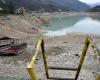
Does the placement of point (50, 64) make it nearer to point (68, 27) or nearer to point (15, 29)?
point (15, 29)

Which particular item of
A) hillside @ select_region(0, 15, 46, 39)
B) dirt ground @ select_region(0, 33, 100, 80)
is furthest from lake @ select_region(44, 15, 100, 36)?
dirt ground @ select_region(0, 33, 100, 80)

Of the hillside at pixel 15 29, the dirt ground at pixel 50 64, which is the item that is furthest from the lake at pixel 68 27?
the dirt ground at pixel 50 64

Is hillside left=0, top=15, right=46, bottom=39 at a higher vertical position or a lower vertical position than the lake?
higher

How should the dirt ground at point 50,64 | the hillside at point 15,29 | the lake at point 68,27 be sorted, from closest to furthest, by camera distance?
1. the dirt ground at point 50,64
2. the hillside at point 15,29
3. the lake at point 68,27

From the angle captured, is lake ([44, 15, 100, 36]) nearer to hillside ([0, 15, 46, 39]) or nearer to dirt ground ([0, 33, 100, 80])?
hillside ([0, 15, 46, 39])

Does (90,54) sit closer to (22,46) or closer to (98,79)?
(22,46)

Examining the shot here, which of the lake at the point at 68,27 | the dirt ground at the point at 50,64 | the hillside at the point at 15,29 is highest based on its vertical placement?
the dirt ground at the point at 50,64

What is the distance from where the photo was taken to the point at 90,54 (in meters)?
25.2

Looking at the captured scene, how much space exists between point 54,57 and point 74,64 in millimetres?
3384

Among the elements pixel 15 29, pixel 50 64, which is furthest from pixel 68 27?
pixel 50 64

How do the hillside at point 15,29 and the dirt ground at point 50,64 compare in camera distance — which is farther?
the hillside at point 15,29

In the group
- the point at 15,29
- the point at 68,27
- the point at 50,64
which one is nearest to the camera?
the point at 50,64

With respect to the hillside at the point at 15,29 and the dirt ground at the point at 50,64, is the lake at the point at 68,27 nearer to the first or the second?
the hillside at the point at 15,29

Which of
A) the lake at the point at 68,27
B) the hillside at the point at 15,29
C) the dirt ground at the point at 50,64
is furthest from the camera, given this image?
the lake at the point at 68,27
